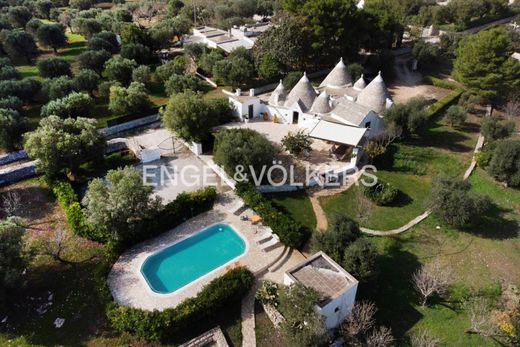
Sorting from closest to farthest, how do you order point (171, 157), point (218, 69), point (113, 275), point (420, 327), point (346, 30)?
1. point (420, 327)
2. point (113, 275)
3. point (171, 157)
4. point (218, 69)
5. point (346, 30)

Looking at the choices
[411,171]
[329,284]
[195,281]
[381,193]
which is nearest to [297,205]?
[381,193]

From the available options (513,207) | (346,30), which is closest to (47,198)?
(513,207)

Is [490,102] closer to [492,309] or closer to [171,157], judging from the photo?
[492,309]

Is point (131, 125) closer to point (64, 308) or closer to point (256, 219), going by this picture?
point (256, 219)

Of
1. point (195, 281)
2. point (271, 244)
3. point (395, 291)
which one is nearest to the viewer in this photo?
point (395, 291)

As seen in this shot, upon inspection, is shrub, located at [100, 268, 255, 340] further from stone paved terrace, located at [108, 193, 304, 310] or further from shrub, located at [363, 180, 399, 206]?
shrub, located at [363, 180, 399, 206]

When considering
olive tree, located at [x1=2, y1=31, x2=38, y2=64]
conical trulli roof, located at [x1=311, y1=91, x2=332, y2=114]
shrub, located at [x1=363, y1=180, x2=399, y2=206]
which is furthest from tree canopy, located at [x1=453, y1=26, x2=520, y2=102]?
olive tree, located at [x1=2, y1=31, x2=38, y2=64]
